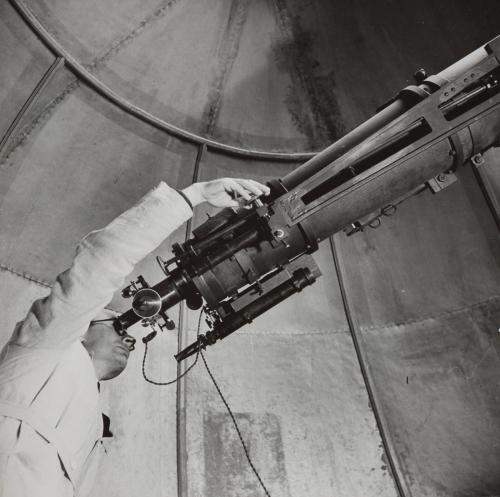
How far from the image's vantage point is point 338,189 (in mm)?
1723

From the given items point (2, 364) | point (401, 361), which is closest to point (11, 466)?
point (2, 364)

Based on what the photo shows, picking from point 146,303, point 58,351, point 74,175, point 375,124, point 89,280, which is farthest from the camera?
point 74,175

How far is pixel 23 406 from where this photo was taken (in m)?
1.27

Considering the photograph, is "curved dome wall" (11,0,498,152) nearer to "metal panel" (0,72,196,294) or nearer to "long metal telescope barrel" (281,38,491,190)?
"metal panel" (0,72,196,294)

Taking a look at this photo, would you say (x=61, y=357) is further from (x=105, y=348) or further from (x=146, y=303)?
(x=105, y=348)

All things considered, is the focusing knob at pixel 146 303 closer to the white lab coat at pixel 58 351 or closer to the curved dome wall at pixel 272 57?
the white lab coat at pixel 58 351

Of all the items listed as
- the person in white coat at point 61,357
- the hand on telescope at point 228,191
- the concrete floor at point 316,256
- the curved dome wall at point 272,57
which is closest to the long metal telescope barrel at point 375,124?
the hand on telescope at point 228,191

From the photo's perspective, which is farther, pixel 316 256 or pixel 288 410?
pixel 316 256

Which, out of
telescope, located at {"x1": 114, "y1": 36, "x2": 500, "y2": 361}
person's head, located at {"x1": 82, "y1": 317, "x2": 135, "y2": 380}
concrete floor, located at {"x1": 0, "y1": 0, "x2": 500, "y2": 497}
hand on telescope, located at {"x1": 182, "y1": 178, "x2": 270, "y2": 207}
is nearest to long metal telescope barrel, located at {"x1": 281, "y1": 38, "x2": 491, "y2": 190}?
telescope, located at {"x1": 114, "y1": 36, "x2": 500, "y2": 361}

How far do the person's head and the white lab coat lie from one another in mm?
346

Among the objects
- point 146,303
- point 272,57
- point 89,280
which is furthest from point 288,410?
point 272,57

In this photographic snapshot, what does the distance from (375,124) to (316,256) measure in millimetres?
1941

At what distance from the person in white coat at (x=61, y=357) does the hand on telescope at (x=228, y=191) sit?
141 millimetres

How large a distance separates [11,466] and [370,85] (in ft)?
12.7
